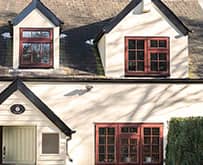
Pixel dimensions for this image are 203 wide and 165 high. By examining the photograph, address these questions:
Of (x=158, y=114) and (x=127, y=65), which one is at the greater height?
(x=127, y=65)

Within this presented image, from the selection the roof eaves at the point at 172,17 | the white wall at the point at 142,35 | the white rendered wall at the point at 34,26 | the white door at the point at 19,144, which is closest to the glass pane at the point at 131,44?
the white wall at the point at 142,35

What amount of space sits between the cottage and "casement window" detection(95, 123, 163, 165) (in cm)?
4

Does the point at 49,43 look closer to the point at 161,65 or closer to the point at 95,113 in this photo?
the point at 95,113

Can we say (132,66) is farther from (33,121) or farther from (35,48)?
(33,121)

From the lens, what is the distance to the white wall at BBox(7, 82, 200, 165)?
19.1 meters

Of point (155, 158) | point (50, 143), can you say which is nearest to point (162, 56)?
point (155, 158)

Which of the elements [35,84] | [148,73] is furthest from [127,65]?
[35,84]

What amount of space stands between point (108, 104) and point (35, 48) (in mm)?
3737

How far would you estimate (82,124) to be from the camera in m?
19.2

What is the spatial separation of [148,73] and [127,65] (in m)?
0.92

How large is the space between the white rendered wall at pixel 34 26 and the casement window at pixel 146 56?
2.87 m

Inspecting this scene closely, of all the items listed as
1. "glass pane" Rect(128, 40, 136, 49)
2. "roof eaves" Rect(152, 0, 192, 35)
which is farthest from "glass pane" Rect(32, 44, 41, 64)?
"roof eaves" Rect(152, 0, 192, 35)

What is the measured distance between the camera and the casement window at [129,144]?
63.1ft

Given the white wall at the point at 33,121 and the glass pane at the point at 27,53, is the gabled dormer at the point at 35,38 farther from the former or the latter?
the white wall at the point at 33,121
